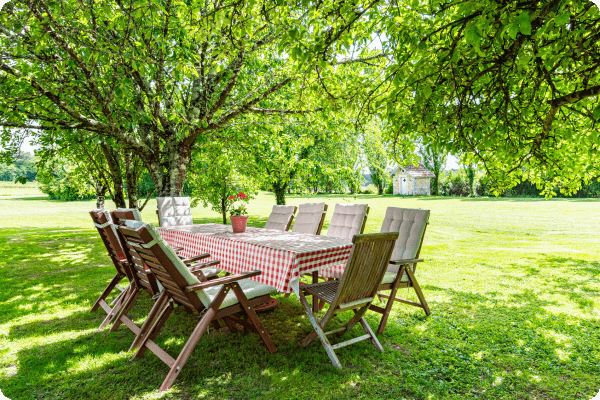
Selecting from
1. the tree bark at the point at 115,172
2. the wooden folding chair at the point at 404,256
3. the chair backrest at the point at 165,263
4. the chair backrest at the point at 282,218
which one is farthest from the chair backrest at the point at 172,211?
the tree bark at the point at 115,172

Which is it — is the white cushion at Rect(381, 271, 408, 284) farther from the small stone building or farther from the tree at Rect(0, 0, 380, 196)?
the small stone building

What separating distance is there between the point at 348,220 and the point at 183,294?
10.3ft

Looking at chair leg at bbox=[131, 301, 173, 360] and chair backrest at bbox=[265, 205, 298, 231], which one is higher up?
chair backrest at bbox=[265, 205, 298, 231]

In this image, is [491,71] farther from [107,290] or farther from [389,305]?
[107,290]

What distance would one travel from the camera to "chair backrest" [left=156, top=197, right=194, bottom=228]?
6.56 meters

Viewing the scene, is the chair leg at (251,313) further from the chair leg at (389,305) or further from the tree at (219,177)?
the tree at (219,177)

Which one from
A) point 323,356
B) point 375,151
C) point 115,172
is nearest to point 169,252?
point 323,356

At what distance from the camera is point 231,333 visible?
3.72 meters

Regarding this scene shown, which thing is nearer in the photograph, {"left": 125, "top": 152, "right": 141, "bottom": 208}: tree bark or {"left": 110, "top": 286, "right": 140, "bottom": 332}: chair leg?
{"left": 110, "top": 286, "right": 140, "bottom": 332}: chair leg

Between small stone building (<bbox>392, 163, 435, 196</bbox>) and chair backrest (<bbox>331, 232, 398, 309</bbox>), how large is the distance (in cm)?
4599

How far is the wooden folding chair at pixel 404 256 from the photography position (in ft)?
12.5

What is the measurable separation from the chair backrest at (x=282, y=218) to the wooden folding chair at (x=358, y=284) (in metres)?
2.72

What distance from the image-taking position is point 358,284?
10.1 feet

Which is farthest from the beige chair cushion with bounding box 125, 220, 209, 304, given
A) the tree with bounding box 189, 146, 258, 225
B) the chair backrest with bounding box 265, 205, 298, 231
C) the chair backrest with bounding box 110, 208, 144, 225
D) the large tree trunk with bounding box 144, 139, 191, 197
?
the tree with bounding box 189, 146, 258, 225
